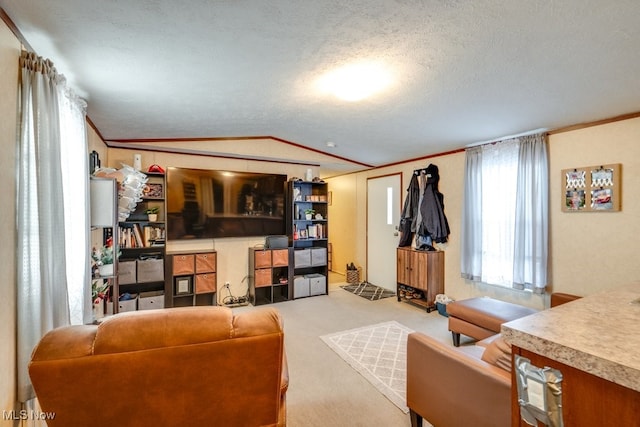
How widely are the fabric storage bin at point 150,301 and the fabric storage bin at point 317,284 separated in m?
2.09

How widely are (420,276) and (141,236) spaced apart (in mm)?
3757

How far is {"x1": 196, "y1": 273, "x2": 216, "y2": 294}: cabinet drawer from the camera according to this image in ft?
13.1

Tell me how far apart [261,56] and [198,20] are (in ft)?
1.55

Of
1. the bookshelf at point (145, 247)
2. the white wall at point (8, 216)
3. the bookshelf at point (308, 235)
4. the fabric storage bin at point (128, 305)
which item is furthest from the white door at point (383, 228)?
the white wall at point (8, 216)

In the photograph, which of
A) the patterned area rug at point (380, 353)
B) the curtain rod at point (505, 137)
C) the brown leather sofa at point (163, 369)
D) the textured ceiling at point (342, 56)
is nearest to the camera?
the brown leather sofa at point (163, 369)

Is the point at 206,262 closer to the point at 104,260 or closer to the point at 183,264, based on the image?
the point at 183,264

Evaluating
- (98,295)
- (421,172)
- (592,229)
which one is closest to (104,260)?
(98,295)

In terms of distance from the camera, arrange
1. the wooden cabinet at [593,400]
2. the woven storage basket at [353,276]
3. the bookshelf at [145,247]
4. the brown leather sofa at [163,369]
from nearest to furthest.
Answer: the wooden cabinet at [593,400], the brown leather sofa at [163,369], the bookshelf at [145,247], the woven storage basket at [353,276]

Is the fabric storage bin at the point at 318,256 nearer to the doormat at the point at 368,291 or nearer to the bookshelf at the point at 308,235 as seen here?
the bookshelf at the point at 308,235

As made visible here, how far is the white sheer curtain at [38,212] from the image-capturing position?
142 cm

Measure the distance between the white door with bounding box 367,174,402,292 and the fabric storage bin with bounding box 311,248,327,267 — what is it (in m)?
1.11

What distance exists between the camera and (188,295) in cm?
398

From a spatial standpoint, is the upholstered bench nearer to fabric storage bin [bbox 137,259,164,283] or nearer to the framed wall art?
the framed wall art

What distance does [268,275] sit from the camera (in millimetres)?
4398
